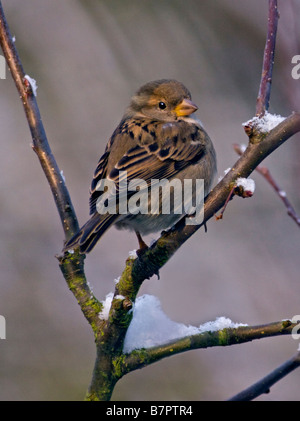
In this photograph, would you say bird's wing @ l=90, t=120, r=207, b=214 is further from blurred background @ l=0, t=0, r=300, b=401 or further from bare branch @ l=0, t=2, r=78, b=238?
blurred background @ l=0, t=0, r=300, b=401

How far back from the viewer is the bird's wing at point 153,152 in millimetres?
3648

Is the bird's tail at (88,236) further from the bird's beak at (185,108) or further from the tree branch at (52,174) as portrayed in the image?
the bird's beak at (185,108)

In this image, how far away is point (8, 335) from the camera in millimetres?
5500

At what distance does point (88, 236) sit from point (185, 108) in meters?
1.60

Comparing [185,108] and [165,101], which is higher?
[165,101]

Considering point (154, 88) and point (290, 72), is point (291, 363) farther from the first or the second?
point (154, 88)

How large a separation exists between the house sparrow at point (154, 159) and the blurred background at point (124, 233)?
972 mm

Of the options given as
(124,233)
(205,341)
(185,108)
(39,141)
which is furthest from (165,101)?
(124,233)

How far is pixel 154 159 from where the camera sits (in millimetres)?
3729

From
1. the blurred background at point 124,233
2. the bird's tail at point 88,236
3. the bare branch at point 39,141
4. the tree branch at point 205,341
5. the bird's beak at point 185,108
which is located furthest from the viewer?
the blurred background at point 124,233

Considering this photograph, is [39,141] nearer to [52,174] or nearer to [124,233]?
[52,174]

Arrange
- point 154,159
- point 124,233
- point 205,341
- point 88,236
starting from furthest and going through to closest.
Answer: point 124,233, point 154,159, point 88,236, point 205,341

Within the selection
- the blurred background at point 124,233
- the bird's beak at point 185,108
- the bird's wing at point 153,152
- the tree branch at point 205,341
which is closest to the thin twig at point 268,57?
the tree branch at point 205,341

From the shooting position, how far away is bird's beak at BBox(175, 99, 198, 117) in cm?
414
